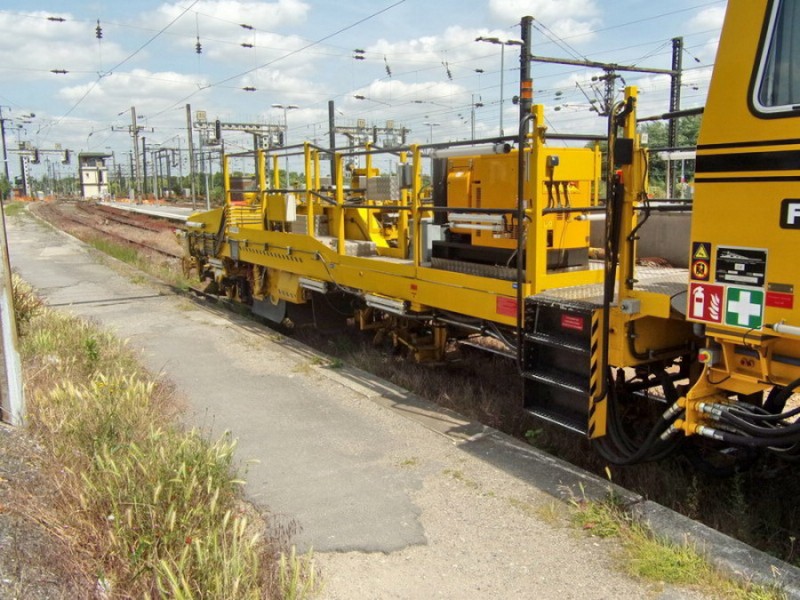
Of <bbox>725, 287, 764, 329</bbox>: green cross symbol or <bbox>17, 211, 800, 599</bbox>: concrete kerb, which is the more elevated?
<bbox>725, 287, 764, 329</bbox>: green cross symbol

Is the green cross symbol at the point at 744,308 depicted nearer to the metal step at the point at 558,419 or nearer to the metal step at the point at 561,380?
the metal step at the point at 561,380

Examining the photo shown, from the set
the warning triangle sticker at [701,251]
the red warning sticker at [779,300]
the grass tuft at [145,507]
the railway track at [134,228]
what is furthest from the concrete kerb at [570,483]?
the railway track at [134,228]

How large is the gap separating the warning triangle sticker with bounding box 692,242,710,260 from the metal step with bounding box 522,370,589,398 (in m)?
1.34

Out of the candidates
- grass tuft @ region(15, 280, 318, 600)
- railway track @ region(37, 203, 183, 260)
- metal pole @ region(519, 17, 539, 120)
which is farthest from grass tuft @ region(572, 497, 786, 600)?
railway track @ region(37, 203, 183, 260)

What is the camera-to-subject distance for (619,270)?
15.2ft

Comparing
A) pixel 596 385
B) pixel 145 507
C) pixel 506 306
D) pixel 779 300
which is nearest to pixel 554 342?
pixel 596 385

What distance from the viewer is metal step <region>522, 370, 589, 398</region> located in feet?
16.0

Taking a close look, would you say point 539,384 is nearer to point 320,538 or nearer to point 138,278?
point 320,538

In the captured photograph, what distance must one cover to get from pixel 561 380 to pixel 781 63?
251 cm

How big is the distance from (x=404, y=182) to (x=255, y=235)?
3.50 metres

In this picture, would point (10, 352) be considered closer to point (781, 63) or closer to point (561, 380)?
point (561, 380)

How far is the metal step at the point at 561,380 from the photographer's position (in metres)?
4.89

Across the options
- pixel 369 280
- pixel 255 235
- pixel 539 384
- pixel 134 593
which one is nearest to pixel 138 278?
pixel 255 235

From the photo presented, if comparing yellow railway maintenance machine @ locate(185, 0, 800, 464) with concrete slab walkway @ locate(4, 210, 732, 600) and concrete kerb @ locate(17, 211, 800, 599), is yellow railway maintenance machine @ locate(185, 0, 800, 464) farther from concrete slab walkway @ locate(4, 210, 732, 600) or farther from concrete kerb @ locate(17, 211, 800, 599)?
concrete slab walkway @ locate(4, 210, 732, 600)
